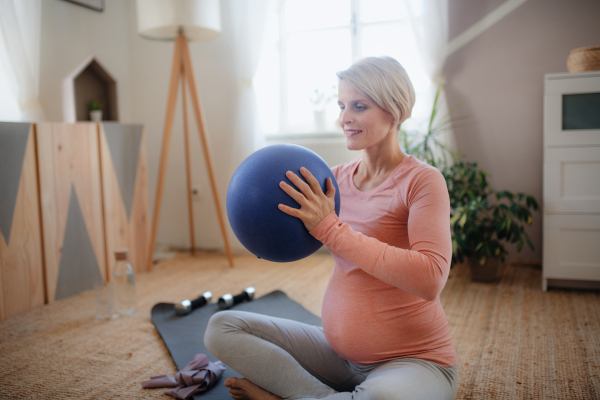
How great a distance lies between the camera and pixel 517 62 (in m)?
2.89

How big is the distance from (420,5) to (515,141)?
113 cm

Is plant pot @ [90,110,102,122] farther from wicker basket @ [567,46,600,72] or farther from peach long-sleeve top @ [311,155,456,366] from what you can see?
wicker basket @ [567,46,600,72]

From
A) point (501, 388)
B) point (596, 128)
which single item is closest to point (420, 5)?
point (596, 128)

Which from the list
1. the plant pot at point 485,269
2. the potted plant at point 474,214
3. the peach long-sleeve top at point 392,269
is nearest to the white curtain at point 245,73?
the potted plant at point 474,214

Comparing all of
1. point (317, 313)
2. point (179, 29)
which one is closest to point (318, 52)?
point (179, 29)

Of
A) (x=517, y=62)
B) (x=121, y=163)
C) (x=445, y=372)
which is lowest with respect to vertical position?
(x=445, y=372)

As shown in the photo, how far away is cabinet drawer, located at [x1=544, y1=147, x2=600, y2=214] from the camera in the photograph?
2.34 meters

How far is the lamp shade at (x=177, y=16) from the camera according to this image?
270 cm

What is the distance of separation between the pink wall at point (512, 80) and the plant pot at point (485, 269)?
45 centimetres

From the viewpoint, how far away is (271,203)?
107 centimetres

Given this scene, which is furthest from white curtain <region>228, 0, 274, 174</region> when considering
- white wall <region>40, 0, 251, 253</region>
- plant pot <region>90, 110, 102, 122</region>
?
plant pot <region>90, 110, 102, 122</region>

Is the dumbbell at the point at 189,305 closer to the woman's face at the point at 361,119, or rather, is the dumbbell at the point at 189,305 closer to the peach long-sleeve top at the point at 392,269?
the peach long-sleeve top at the point at 392,269

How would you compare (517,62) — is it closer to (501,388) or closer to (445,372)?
(501,388)

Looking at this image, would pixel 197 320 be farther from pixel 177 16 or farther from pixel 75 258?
pixel 177 16
